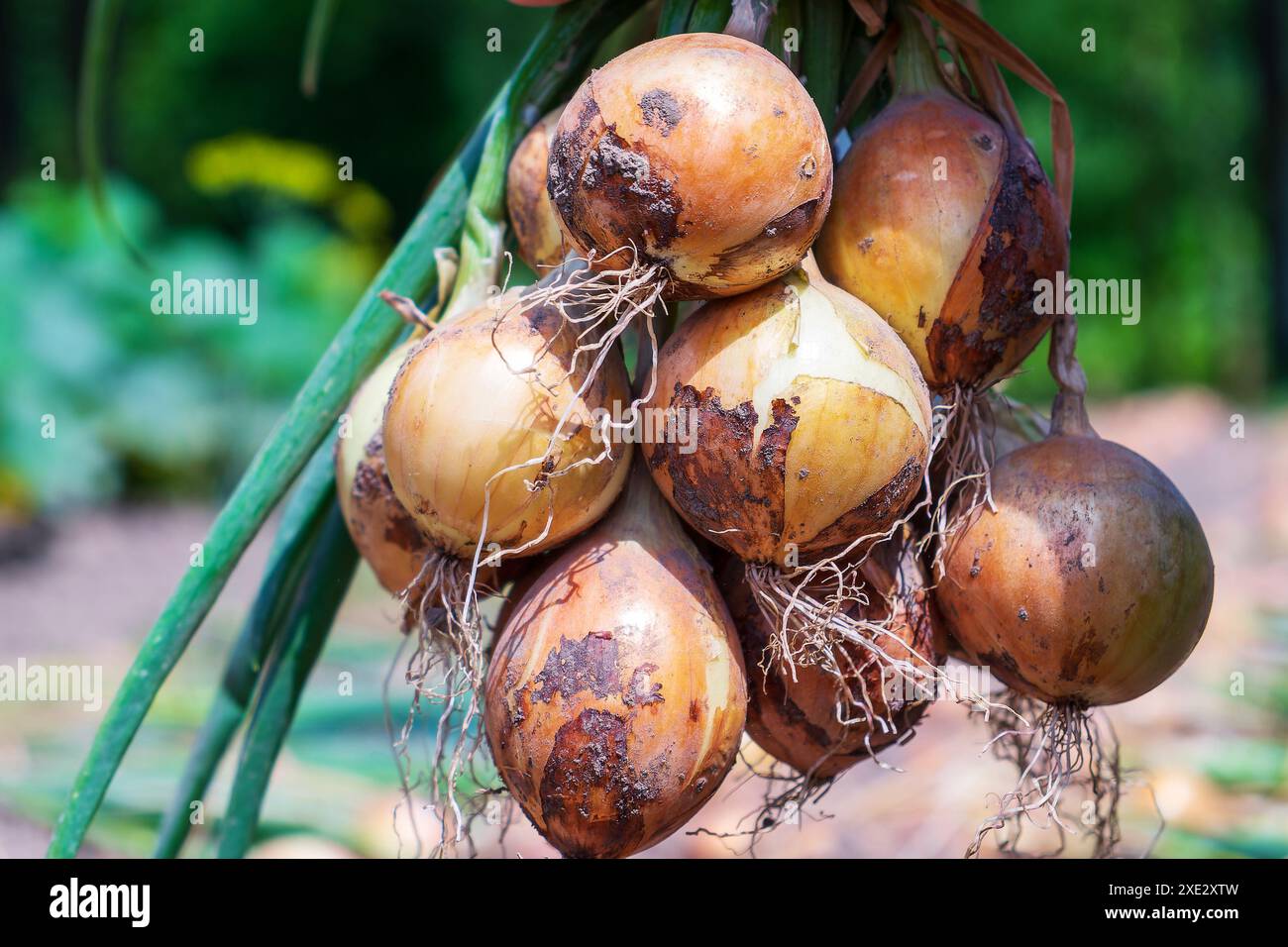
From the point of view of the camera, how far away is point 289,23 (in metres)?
5.81

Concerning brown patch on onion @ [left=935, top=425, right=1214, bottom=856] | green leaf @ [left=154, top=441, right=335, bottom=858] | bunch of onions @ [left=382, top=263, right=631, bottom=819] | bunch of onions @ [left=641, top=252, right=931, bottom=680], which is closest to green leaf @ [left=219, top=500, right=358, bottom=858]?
green leaf @ [left=154, top=441, right=335, bottom=858]

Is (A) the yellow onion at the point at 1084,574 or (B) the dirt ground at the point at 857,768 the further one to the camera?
(B) the dirt ground at the point at 857,768

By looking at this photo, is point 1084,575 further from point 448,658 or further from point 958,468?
point 448,658

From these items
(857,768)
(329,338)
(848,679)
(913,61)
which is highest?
(329,338)

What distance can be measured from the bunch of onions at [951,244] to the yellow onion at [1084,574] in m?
0.03

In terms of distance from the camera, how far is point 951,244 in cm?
62

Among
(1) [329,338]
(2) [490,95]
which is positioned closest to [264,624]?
(1) [329,338]

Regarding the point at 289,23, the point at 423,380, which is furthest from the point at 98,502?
the point at 423,380

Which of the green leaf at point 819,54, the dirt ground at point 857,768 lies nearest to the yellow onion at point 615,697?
the green leaf at point 819,54

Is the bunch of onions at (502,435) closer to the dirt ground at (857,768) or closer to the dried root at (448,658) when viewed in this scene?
the dried root at (448,658)

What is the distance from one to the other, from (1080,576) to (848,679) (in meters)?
0.14

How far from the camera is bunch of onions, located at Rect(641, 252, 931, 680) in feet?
1.86

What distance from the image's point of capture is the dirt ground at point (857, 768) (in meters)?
1.69
